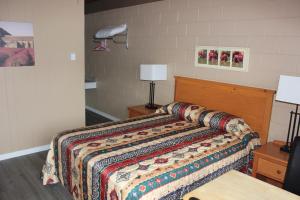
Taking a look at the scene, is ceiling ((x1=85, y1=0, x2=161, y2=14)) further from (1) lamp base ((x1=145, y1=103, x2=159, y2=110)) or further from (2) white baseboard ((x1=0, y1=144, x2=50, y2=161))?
(2) white baseboard ((x1=0, y1=144, x2=50, y2=161))

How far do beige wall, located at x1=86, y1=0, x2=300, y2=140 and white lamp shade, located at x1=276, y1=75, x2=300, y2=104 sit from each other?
39cm

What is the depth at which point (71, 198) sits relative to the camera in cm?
256

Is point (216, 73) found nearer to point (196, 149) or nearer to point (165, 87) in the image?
point (165, 87)

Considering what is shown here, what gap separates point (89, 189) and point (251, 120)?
6.25ft

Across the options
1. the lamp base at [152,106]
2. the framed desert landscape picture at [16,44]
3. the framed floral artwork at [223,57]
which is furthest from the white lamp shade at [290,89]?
the framed desert landscape picture at [16,44]

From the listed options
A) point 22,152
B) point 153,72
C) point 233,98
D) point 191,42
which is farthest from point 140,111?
point 22,152

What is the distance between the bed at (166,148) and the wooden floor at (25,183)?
124mm

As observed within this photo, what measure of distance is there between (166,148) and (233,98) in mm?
1236

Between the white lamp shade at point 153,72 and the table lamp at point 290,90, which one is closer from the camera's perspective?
the table lamp at point 290,90

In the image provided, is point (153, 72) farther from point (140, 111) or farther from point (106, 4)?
point (106, 4)

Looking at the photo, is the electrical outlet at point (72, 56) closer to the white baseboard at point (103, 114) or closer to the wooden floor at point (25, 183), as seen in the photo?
the wooden floor at point (25, 183)

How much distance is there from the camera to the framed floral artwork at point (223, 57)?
2.94 m

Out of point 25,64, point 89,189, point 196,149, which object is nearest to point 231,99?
point 196,149

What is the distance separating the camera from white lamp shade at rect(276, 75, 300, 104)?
2178 millimetres
